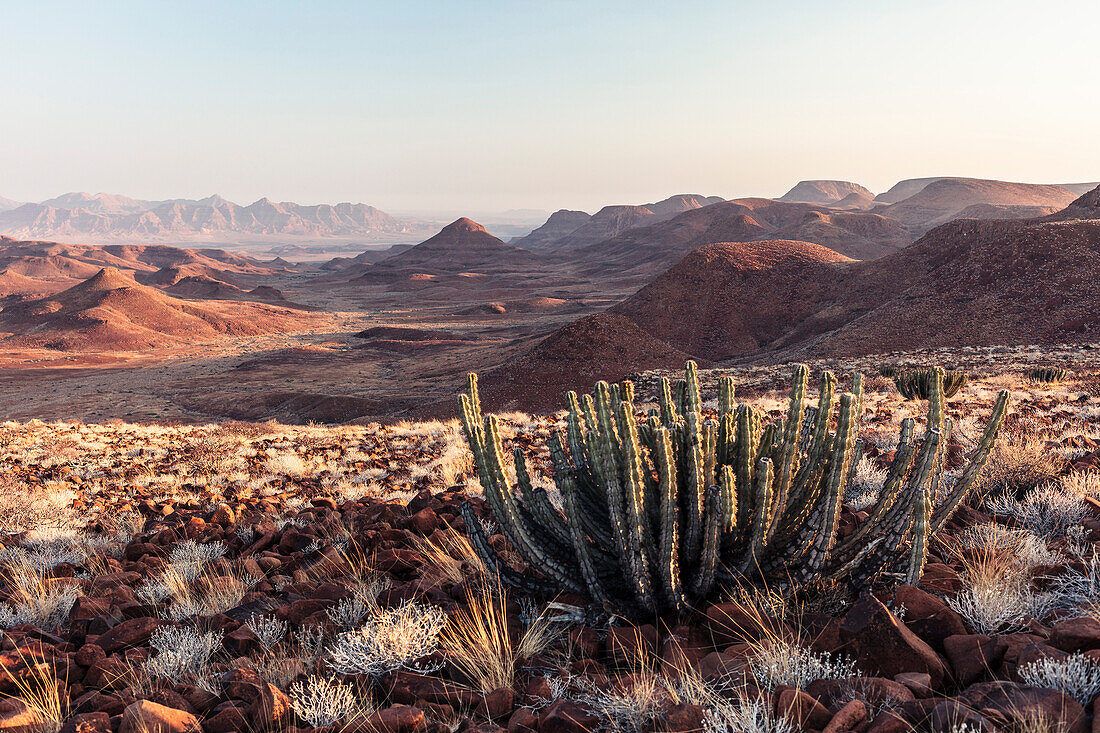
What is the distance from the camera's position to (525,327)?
5706 centimetres

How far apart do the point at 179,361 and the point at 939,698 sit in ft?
173

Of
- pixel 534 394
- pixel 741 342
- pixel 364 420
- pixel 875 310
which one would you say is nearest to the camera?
pixel 364 420

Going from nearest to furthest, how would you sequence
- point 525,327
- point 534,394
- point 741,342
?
point 534,394, point 741,342, point 525,327

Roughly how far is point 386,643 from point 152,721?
0.92m

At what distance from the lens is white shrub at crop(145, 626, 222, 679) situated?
2.92 m

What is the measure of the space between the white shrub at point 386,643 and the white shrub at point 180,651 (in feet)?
2.09

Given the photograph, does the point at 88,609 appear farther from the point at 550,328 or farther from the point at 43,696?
the point at 550,328

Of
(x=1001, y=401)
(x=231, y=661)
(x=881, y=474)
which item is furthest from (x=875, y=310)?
(x=231, y=661)

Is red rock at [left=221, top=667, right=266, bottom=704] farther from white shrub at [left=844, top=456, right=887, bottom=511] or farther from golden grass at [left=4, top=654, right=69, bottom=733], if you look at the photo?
white shrub at [left=844, top=456, right=887, bottom=511]

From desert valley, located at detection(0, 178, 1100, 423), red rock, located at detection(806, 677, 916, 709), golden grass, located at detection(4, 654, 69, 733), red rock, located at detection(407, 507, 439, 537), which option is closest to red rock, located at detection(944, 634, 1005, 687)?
red rock, located at detection(806, 677, 916, 709)

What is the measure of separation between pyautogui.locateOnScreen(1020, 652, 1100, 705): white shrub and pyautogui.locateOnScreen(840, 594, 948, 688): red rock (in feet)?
0.92

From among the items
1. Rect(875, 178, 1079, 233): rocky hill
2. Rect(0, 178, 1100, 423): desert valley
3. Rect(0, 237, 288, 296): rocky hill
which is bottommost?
Rect(0, 178, 1100, 423): desert valley

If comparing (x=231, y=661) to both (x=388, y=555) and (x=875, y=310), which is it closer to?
(x=388, y=555)

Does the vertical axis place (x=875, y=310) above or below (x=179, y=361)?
above
